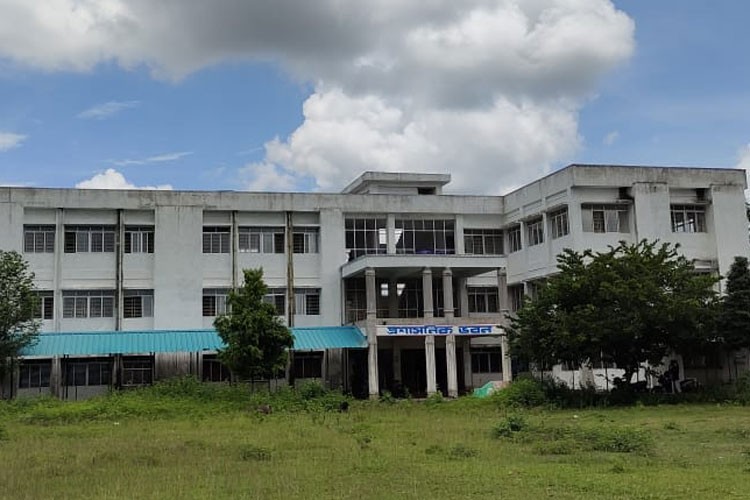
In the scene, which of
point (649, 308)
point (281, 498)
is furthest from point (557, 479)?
point (649, 308)

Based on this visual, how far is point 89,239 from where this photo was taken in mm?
38094

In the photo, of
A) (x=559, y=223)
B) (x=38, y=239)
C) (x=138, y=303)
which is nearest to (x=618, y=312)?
(x=559, y=223)

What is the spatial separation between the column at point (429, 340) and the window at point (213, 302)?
919 cm

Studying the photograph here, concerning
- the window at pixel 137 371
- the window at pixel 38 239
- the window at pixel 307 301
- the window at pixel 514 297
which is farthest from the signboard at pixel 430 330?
the window at pixel 38 239

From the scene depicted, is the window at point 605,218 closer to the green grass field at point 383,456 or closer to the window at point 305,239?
the green grass field at point 383,456

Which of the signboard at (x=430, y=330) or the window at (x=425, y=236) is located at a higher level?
the window at (x=425, y=236)

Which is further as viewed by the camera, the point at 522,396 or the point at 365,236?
the point at 365,236

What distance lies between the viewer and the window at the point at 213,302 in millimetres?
38531

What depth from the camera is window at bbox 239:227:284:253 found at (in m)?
39.6

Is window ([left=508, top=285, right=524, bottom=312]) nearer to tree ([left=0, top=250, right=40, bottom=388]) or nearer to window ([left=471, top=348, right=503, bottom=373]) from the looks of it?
window ([left=471, top=348, right=503, bottom=373])

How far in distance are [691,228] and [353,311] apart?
16166 millimetres

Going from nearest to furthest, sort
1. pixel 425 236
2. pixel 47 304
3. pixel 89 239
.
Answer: pixel 47 304 → pixel 89 239 → pixel 425 236

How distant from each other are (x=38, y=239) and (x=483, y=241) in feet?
69.7

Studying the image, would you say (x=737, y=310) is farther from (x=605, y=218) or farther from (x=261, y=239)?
(x=261, y=239)
